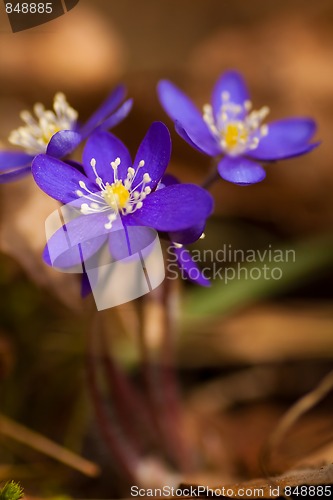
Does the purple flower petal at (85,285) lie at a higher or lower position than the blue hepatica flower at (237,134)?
lower

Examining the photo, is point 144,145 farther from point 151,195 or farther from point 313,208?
point 313,208

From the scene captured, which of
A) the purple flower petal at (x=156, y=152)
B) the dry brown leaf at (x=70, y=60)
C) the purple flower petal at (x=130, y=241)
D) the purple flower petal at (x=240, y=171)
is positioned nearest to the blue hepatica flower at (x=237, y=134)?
the purple flower petal at (x=240, y=171)

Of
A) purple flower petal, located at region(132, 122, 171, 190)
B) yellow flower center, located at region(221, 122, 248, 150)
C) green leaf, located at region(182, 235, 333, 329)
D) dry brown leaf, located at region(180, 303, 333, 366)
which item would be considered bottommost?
dry brown leaf, located at region(180, 303, 333, 366)

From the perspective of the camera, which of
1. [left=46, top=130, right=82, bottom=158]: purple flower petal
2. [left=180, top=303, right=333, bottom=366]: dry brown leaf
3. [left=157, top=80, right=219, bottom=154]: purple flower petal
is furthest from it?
[left=180, top=303, right=333, bottom=366]: dry brown leaf

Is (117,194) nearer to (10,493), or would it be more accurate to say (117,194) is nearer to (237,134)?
(237,134)

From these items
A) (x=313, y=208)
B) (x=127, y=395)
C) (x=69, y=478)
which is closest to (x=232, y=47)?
(x=313, y=208)

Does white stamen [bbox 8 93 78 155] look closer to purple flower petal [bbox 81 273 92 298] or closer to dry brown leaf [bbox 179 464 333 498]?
purple flower petal [bbox 81 273 92 298]

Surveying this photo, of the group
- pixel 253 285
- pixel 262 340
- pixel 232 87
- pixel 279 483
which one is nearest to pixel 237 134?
pixel 232 87

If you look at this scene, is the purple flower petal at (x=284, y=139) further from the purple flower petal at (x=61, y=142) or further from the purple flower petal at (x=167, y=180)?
the purple flower petal at (x=61, y=142)

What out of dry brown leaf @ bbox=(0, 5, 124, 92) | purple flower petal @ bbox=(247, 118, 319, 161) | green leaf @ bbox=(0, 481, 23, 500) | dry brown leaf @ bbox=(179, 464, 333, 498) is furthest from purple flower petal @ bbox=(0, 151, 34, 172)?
dry brown leaf @ bbox=(0, 5, 124, 92)
